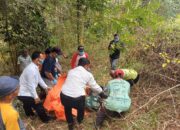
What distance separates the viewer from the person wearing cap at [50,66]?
6.86 m

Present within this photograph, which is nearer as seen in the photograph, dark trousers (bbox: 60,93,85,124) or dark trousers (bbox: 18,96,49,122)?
dark trousers (bbox: 60,93,85,124)

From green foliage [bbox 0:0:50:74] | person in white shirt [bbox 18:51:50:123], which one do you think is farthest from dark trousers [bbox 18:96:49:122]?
green foliage [bbox 0:0:50:74]

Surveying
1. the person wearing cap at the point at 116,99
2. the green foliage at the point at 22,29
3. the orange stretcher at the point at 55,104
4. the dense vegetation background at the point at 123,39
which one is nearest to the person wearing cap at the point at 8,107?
the person wearing cap at the point at 116,99

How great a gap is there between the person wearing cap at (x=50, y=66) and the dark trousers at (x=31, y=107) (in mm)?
911

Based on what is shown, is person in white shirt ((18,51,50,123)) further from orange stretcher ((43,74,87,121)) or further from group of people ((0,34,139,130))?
orange stretcher ((43,74,87,121))

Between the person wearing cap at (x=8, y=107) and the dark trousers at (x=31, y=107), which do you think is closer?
the person wearing cap at (x=8, y=107)

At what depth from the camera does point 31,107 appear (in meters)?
6.35

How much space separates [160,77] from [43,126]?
2.91 meters

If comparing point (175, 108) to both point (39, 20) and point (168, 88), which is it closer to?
point (168, 88)

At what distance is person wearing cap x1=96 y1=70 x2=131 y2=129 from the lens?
559 cm

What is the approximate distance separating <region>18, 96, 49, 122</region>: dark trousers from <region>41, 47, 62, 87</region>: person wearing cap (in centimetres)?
91

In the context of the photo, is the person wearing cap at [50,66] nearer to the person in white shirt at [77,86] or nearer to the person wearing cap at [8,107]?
the person in white shirt at [77,86]

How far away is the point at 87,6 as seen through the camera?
8.88 m

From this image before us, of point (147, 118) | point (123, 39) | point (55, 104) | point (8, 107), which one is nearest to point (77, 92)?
point (55, 104)
